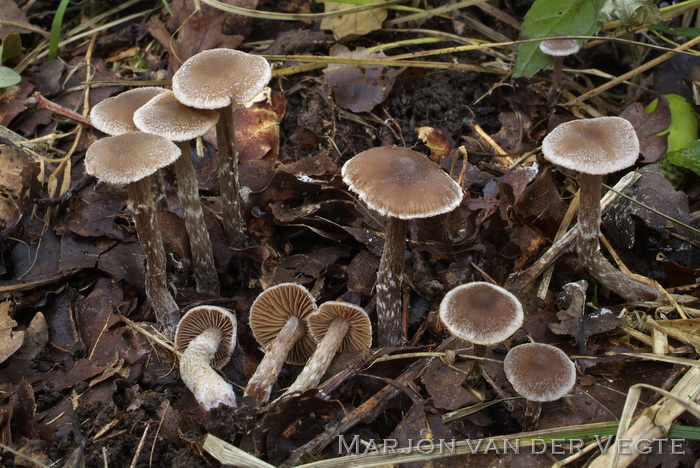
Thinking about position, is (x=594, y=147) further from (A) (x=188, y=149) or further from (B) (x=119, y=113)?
(B) (x=119, y=113)

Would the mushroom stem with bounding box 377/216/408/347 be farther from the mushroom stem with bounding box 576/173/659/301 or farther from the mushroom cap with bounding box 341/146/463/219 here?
the mushroom stem with bounding box 576/173/659/301

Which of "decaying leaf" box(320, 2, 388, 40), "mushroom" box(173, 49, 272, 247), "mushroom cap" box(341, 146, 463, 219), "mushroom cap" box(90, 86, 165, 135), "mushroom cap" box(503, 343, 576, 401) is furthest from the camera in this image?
"decaying leaf" box(320, 2, 388, 40)

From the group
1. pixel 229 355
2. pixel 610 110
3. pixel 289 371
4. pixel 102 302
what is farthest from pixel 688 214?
pixel 102 302

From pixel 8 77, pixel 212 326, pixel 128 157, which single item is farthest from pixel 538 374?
pixel 8 77

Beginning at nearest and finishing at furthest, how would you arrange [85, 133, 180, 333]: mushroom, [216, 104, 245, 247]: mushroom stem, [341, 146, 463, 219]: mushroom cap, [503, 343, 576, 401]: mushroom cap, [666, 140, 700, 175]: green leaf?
[503, 343, 576, 401]: mushroom cap < [341, 146, 463, 219]: mushroom cap < [85, 133, 180, 333]: mushroom < [216, 104, 245, 247]: mushroom stem < [666, 140, 700, 175]: green leaf

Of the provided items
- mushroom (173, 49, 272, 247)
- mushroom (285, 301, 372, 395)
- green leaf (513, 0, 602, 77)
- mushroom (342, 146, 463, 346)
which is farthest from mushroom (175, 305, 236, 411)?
green leaf (513, 0, 602, 77)

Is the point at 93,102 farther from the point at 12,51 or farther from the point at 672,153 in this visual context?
the point at 672,153
